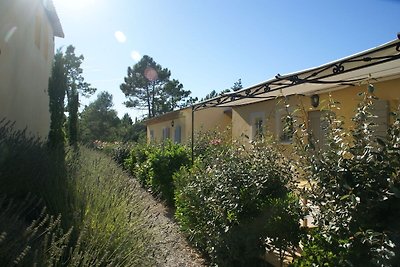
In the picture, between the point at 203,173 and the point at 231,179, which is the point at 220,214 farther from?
the point at 203,173

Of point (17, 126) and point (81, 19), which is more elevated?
point (81, 19)

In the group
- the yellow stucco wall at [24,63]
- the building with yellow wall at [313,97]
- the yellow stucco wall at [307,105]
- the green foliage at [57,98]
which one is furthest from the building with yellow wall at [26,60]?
the yellow stucco wall at [307,105]

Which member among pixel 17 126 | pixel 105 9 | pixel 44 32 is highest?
pixel 44 32

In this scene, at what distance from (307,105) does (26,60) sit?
8005 mm

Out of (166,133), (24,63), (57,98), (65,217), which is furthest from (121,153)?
(65,217)

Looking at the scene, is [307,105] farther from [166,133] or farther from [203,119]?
[166,133]

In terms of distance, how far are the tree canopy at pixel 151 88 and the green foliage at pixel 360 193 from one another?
4605cm

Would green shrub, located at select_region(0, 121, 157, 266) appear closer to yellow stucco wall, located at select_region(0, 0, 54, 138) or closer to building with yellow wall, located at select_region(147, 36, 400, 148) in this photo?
building with yellow wall, located at select_region(147, 36, 400, 148)

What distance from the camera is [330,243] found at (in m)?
2.41

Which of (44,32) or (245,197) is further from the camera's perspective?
(44,32)

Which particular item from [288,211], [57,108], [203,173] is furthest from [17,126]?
[288,211]

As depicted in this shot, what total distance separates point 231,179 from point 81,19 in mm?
5708

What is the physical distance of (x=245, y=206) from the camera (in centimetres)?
387

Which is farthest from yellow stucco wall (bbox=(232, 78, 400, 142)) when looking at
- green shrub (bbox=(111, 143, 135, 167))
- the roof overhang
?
green shrub (bbox=(111, 143, 135, 167))
